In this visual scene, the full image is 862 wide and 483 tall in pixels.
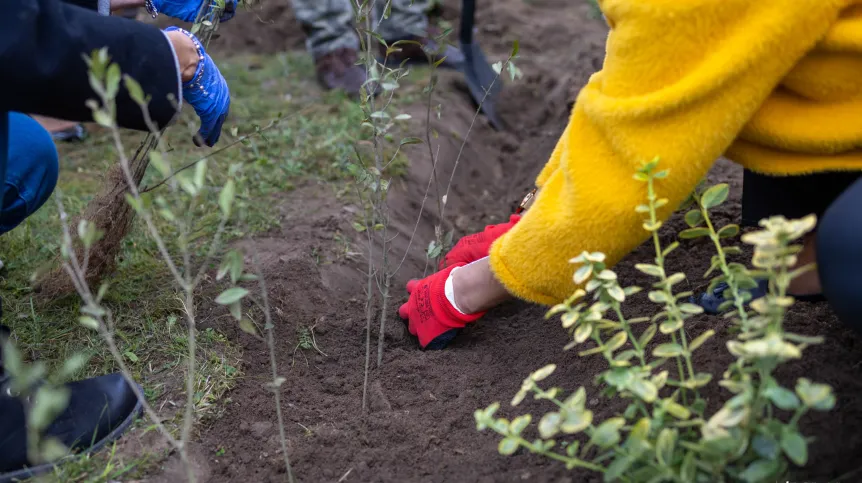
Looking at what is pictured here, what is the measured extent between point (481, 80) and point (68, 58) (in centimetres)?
265

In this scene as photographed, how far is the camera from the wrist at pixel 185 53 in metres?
1.47

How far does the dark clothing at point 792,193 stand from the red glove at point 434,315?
2.17 ft

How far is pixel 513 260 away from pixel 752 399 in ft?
2.00

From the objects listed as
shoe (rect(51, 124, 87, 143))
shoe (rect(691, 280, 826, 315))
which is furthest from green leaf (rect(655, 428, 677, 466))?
shoe (rect(51, 124, 87, 143))

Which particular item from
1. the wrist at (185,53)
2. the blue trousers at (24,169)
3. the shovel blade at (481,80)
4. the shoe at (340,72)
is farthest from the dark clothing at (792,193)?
the shoe at (340,72)

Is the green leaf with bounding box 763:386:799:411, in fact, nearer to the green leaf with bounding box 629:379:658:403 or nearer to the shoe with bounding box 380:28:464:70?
the green leaf with bounding box 629:379:658:403

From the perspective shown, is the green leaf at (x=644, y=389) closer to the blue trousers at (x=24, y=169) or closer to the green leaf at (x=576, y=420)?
the green leaf at (x=576, y=420)

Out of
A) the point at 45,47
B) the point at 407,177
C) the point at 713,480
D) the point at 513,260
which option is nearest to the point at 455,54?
the point at 407,177

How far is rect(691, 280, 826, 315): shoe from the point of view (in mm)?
1572

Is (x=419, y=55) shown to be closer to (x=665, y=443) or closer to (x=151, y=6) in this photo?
(x=151, y=6)

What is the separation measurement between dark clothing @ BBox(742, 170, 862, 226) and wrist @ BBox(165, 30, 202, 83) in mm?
1190

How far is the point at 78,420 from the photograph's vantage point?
1441 mm

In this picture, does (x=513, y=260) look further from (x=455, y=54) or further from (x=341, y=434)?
(x=455, y=54)

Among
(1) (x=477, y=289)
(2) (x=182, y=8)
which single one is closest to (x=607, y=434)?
(1) (x=477, y=289)
